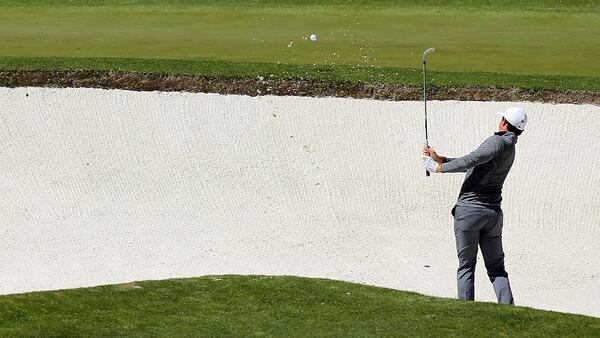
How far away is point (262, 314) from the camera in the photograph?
927cm

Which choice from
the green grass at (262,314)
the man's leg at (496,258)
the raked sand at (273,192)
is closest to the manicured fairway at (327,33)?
the raked sand at (273,192)

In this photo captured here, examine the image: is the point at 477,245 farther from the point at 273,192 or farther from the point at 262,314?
the point at 273,192

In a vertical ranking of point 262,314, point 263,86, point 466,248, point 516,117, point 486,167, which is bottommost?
point 262,314

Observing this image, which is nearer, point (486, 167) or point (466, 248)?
point (486, 167)

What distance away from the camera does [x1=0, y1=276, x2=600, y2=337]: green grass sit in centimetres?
883

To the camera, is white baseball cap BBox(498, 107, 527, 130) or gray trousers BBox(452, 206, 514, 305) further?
gray trousers BBox(452, 206, 514, 305)

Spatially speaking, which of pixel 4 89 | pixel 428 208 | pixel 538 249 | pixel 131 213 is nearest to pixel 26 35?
pixel 4 89

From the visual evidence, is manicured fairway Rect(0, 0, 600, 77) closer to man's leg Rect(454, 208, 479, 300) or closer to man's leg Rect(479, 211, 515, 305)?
man's leg Rect(479, 211, 515, 305)

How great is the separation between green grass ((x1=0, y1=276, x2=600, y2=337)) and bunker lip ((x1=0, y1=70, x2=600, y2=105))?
662 centimetres

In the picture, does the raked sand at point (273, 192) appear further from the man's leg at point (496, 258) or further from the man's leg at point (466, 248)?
the man's leg at point (466, 248)

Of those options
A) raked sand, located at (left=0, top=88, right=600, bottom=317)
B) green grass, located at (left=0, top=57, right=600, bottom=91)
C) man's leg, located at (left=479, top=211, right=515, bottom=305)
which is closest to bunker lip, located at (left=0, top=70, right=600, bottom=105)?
green grass, located at (left=0, top=57, right=600, bottom=91)

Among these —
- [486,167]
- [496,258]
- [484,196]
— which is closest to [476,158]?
[486,167]

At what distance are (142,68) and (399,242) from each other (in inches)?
217

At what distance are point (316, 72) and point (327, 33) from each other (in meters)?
5.21
